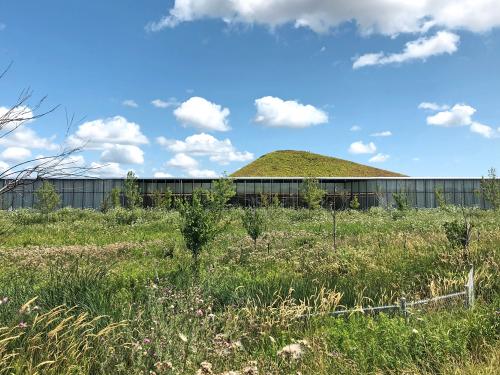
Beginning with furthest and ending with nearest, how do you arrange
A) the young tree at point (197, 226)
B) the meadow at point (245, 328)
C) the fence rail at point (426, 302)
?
the young tree at point (197, 226)
the fence rail at point (426, 302)
the meadow at point (245, 328)

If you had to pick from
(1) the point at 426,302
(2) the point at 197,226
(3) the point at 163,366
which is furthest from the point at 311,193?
(3) the point at 163,366

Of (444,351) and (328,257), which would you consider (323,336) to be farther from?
(328,257)

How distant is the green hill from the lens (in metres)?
80.9

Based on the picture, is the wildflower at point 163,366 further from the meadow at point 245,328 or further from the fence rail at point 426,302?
the fence rail at point 426,302

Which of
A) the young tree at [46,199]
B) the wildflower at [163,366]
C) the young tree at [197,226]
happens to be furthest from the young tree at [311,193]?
the wildflower at [163,366]

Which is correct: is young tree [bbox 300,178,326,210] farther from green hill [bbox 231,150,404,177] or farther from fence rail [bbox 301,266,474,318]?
green hill [bbox 231,150,404,177]

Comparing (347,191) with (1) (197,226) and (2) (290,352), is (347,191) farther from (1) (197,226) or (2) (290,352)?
(2) (290,352)

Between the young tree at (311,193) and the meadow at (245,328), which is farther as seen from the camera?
the young tree at (311,193)

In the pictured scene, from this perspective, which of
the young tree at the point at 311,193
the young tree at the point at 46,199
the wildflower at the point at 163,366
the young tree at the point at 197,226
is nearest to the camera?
the wildflower at the point at 163,366

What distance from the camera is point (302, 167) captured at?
8356cm

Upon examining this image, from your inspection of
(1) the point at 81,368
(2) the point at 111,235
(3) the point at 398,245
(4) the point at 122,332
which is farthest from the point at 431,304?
(2) the point at 111,235

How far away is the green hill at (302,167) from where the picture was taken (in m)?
80.9

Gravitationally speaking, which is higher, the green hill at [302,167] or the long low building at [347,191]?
the green hill at [302,167]

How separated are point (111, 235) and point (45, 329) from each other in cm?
1733
